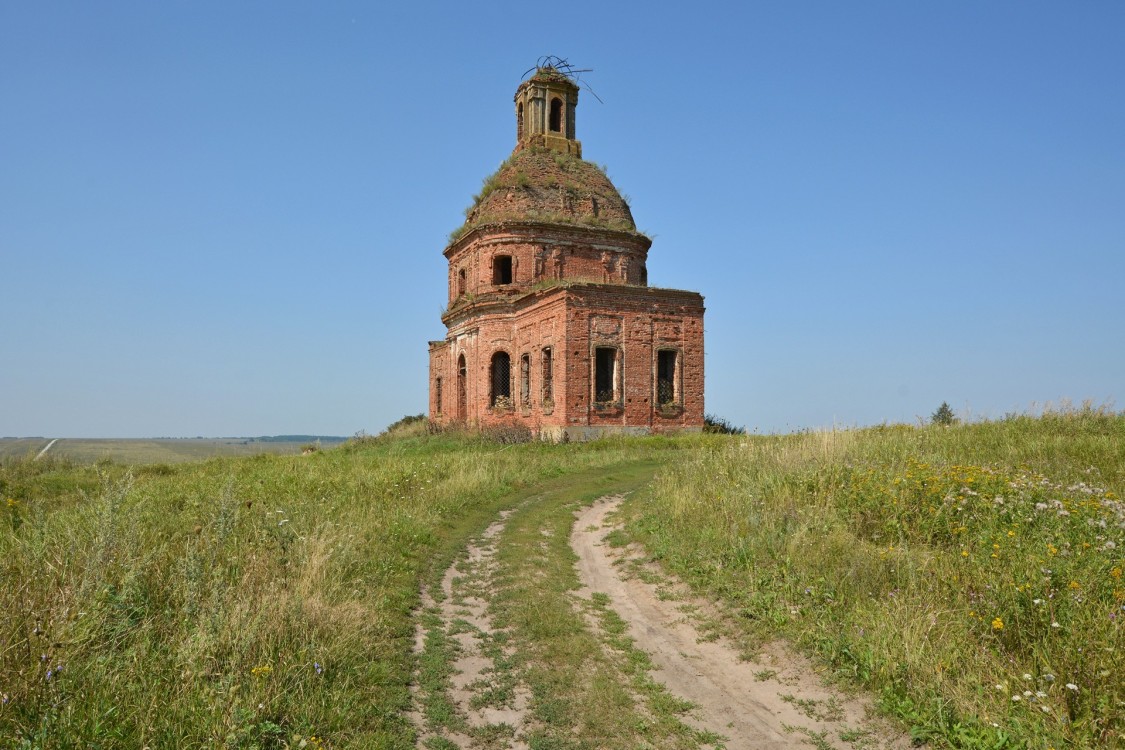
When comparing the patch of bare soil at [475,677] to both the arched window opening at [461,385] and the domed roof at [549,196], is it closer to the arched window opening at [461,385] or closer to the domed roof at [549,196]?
the domed roof at [549,196]

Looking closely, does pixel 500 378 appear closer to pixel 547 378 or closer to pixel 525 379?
pixel 525 379

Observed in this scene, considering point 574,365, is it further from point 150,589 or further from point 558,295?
point 150,589

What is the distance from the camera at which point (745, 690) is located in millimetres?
5734

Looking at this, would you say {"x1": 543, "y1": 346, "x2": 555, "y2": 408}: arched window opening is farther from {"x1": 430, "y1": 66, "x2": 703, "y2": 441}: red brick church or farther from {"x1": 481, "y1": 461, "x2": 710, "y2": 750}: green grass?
{"x1": 481, "y1": 461, "x2": 710, "y2": 750}: green grass

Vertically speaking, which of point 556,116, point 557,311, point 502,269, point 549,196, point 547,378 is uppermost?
point 556,116

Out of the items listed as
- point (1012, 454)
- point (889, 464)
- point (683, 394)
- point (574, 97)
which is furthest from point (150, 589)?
point (574, 97)

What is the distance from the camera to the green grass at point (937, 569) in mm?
4781

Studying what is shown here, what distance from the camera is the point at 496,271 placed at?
101 feet

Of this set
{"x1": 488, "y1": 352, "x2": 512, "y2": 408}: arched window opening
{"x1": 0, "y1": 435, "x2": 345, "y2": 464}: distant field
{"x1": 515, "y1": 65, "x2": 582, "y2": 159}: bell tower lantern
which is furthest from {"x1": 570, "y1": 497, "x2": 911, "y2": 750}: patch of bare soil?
{"x1": 515, "y1": 65, "x2": 582, "y2": 159}: bell tower lantern

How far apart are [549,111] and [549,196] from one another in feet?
19.5

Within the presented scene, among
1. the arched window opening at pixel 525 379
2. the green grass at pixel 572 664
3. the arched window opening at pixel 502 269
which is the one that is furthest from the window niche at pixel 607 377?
the green grass at pixel 572 664

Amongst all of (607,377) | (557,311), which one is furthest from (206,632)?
(607,377)

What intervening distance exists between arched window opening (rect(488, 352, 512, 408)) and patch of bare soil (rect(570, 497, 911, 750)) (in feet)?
74.9

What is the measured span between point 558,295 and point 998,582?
817 inches
